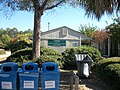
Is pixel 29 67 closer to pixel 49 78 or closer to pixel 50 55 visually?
pixel 49 78

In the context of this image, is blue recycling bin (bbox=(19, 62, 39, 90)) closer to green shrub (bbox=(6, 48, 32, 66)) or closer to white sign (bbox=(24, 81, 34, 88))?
white sign (bbox=(24, 81, 34, 88))

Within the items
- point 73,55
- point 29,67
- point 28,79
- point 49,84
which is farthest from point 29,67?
point 73,55

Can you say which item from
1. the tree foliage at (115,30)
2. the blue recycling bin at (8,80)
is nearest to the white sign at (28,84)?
the blue recycling bin at (8,80)

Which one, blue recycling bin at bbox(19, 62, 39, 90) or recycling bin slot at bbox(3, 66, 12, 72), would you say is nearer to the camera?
blue recycling bin at bbox(19, 62, 39, 90)

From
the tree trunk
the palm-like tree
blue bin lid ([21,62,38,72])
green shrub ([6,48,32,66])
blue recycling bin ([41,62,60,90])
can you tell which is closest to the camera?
blue recycling bin ([41,62,60,90])

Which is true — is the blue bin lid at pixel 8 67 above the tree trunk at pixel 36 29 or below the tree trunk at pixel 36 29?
below

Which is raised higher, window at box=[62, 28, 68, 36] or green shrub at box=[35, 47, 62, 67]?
window at box=[62, 28, 68, 36]

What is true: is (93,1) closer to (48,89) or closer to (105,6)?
(105,6)

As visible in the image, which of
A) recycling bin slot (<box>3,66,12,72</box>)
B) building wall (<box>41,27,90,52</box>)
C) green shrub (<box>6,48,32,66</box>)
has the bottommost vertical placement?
green shrub (<box>6,48,32,66</box>)

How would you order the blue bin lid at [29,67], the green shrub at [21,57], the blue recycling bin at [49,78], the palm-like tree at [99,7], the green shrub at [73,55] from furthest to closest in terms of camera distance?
the green shrub at [21,57] < the green shrub at [73,55] < the palm-like tree at [99,7] < the blue bin lid at [29,67] < the blue recycling bin at [49,78]

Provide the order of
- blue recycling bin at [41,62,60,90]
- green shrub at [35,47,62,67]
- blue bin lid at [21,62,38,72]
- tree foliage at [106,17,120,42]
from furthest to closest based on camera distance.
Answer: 1. tree foliage at [106,17,120,42]
2. green shrub at [35,47,62,67]
3. blue bin lid at [21,62,38,72]
4. blue recycling bin at [41,62,60,90]

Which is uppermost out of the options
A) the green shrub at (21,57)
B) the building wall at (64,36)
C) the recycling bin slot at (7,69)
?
the building wall at (64,36)

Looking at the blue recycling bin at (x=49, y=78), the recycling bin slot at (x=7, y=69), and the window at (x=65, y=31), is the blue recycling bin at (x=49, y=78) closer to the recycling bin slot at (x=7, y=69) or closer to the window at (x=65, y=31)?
the recycling bin slot at (x=7, y=69)

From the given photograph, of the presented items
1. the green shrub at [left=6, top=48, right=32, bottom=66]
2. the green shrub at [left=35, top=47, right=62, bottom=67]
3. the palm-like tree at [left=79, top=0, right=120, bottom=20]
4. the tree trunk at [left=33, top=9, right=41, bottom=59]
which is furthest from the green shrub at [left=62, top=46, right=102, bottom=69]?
the palm-like tree at [left=79, top=0, right=120, bottom=20]
